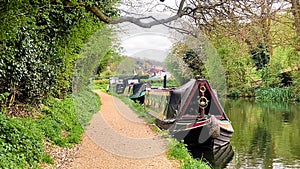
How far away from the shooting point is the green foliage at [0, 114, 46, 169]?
17.0 feet

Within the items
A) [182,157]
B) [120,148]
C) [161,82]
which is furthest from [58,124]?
[161,82]

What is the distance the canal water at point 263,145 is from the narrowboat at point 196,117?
505mm

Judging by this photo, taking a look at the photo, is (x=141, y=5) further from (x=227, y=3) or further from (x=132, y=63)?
(x=132, y=63)

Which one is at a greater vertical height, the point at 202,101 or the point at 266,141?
the point at 202,101

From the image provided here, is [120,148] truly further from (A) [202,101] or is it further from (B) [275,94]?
(B) [275,94]

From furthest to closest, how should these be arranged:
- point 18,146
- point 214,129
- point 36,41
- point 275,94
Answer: point 275,94 → point 214,129 → point 36,41 → point 18,146

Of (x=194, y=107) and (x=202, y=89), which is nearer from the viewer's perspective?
(x=202, y=89)

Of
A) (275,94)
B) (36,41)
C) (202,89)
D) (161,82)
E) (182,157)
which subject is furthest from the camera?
(275,94)

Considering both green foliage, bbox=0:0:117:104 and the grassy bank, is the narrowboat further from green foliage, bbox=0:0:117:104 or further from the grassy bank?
green foliage, bbox=0:0:117:104

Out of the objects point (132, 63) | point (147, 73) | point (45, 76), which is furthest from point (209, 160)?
point (147, 73)

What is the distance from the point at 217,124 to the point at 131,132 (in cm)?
243

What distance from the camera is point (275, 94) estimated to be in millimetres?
30422

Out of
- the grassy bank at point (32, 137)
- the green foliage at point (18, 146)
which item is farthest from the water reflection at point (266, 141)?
the green foliage at point (18, 146)

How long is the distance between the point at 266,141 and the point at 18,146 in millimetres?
9175
